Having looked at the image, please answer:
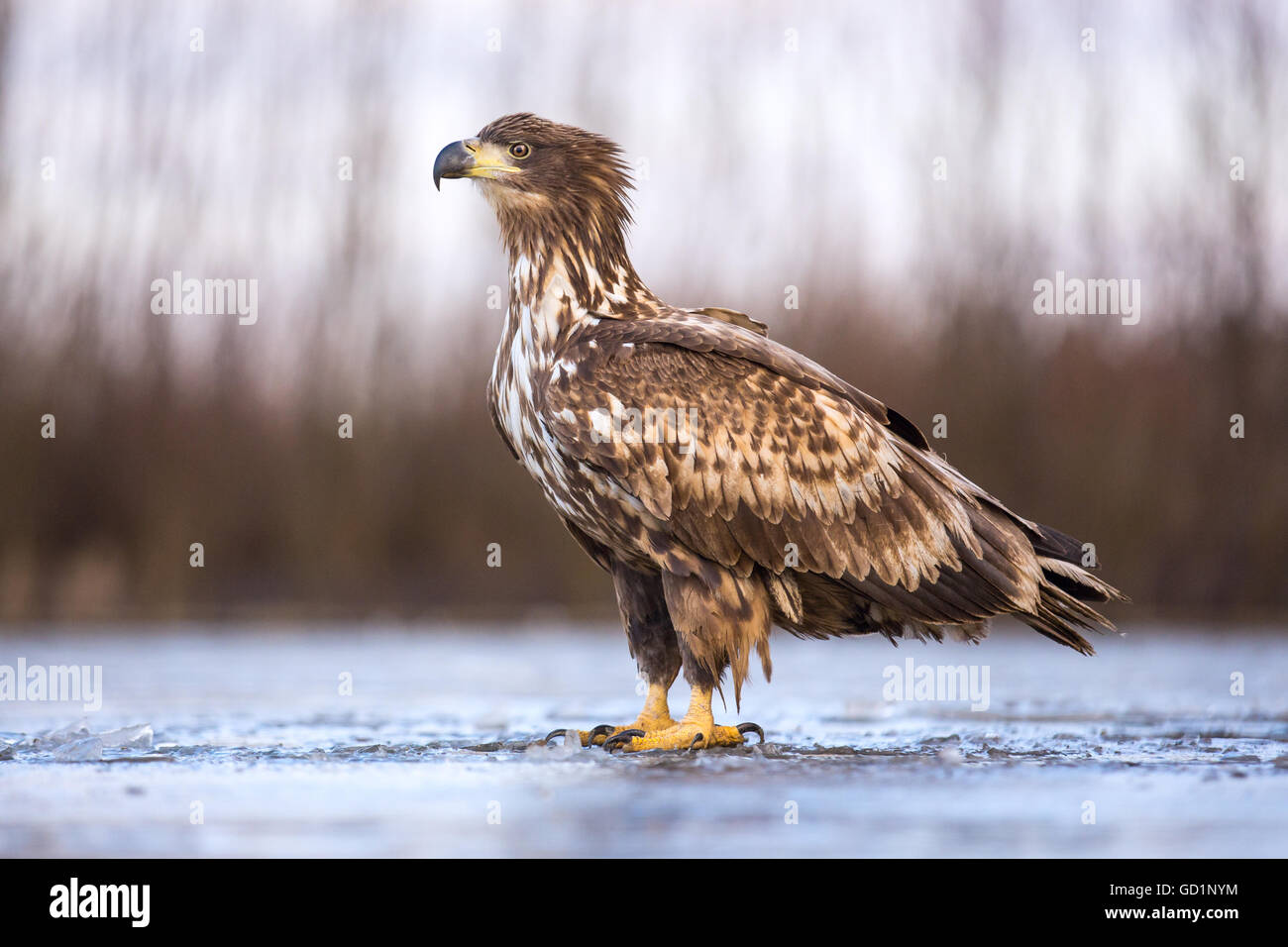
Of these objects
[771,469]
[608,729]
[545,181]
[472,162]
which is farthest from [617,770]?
[472,162]

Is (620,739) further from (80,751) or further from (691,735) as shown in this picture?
(80,751)

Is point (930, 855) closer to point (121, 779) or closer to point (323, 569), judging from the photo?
point (121, 779)

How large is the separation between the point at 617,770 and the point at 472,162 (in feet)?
10.2

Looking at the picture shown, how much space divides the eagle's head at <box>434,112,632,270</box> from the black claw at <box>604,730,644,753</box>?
2241mm

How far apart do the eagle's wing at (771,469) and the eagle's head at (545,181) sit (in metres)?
0.63

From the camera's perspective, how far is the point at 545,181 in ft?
24.8

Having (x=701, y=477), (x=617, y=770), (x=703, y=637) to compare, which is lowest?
(x=617, y=770)

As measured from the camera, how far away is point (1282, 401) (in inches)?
693

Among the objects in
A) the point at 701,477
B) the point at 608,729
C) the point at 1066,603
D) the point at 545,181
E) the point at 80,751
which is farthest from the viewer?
the point at 545,181

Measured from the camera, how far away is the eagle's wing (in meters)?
6.74

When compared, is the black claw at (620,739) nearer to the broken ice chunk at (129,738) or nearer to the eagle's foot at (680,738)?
the eagle's foot at (680,738)

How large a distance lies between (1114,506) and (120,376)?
433 inches

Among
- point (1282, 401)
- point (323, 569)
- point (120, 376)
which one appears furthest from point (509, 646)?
point (1282, 401)

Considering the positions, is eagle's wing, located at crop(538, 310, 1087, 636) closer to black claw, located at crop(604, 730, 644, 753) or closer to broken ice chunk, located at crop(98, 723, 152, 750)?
black claw, located at crop(604, 730, 644, 753)
